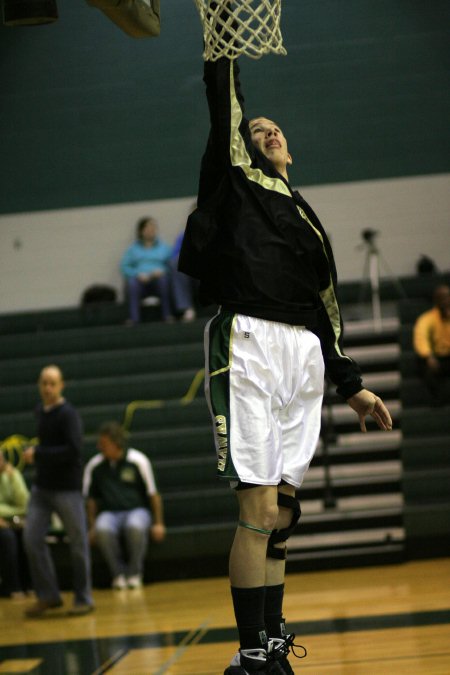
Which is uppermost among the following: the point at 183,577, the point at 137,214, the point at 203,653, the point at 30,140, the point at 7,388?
the point at 30,140

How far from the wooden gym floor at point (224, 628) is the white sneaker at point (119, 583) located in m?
0.09

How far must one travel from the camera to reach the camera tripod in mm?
12094

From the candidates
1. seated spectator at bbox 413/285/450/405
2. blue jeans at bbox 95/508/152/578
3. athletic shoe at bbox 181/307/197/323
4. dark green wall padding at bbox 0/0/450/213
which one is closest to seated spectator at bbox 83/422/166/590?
blue jeans at bbox 95/508/152/578

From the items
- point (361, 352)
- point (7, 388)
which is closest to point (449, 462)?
point (361, 352)

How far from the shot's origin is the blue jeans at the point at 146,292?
12.1 m

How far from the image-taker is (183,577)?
349 inches

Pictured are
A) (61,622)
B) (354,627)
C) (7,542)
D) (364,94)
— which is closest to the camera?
(354,627)

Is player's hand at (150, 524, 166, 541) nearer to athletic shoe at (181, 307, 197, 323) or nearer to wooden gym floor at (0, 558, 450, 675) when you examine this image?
wooden gym floor at (0, 558, 450, 675)

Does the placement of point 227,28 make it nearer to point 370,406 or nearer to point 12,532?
point 370,406

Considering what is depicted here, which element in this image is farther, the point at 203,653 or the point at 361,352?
the point at 361,352

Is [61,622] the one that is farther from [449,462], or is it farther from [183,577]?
[449,462]

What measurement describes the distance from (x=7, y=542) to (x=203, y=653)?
3.74m

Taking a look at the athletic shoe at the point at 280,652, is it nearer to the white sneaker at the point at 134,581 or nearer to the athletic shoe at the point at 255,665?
the athletic shoe at the point at 255,665

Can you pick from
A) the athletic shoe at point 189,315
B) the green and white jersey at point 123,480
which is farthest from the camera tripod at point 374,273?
the green and white jersey at point 123,480
